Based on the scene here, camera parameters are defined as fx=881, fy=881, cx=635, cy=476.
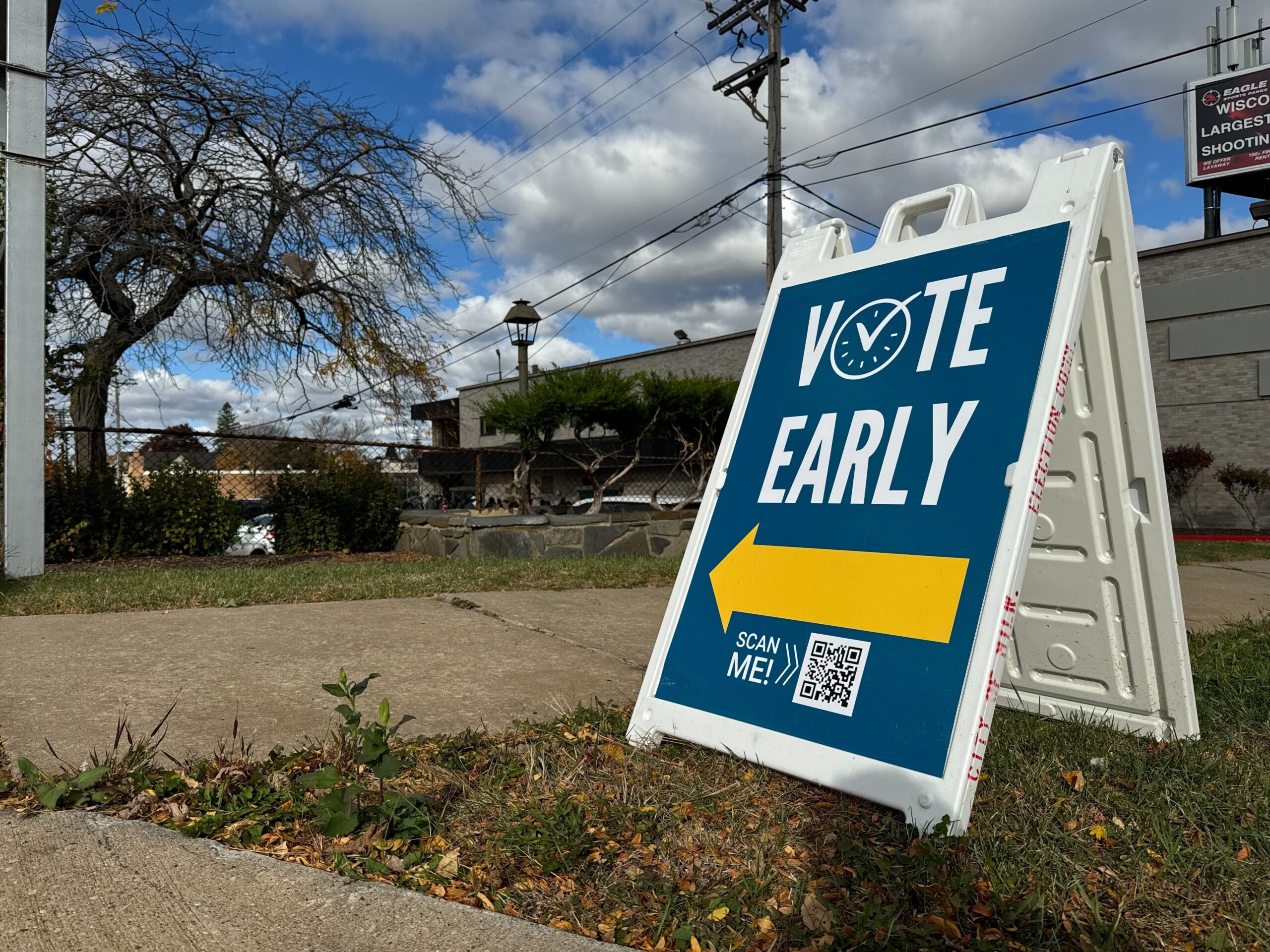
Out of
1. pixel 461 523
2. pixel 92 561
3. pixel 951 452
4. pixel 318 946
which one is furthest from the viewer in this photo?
pixel 461 523

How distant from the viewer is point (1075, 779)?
8.52 feet

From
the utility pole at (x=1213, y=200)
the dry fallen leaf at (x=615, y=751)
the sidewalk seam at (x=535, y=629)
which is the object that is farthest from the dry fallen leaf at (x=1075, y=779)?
the utility pole at (x=1213, y=200)

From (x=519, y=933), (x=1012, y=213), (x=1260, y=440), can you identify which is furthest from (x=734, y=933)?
(x=1260, y=440)

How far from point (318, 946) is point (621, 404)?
385 inches

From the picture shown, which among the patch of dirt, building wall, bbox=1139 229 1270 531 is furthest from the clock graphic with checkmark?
building wall, bbox=1139 229 1270 531

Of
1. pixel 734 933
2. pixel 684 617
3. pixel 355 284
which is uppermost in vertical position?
pixel 355 284

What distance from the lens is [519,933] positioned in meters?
1.79

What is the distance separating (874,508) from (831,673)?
485 mm

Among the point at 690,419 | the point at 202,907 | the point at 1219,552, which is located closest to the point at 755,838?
the point at 202,907

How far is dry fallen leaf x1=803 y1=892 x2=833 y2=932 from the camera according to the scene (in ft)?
6.02

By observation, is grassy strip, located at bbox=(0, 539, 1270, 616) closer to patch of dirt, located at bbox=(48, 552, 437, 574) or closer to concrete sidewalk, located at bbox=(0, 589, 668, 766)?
patch of dirt, located at bbox=(48, 552, 437, 574)

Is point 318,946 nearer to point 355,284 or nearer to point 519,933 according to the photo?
point 519,933

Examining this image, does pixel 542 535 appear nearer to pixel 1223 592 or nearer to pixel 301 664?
pixel 301 664

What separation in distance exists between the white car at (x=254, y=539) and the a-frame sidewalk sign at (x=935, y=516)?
840cm
